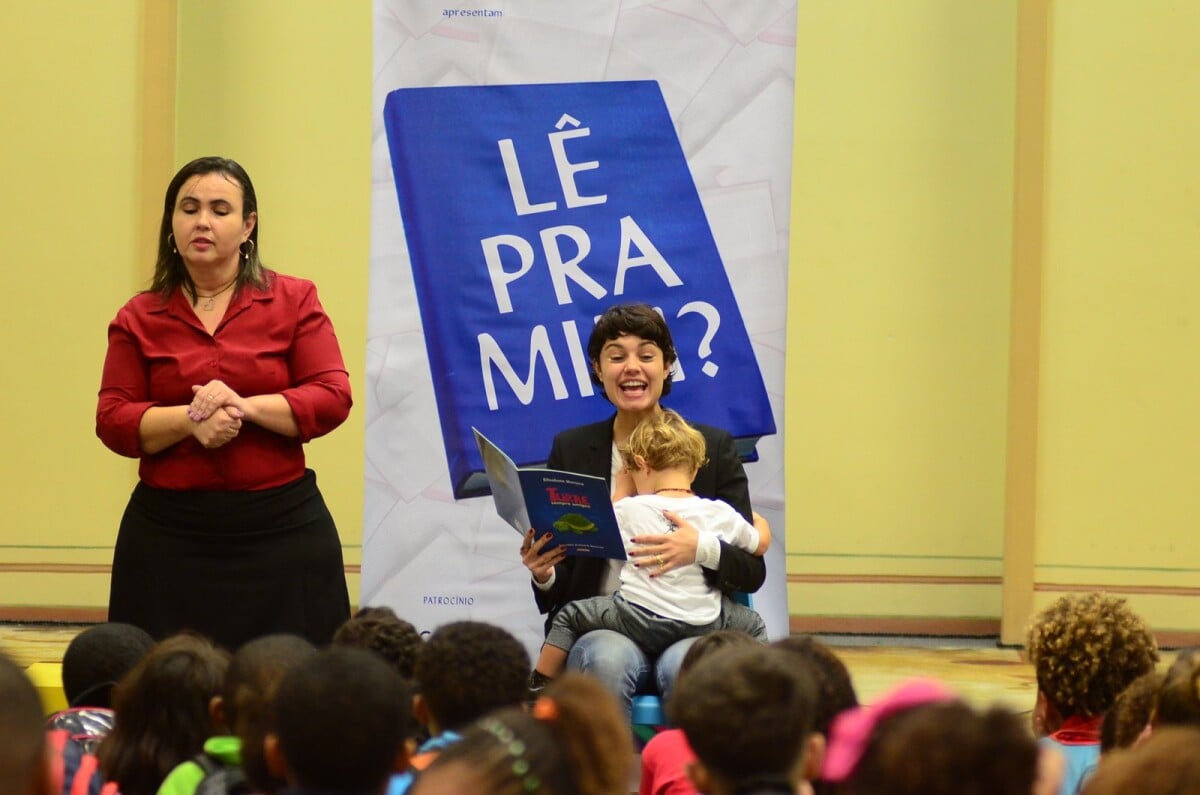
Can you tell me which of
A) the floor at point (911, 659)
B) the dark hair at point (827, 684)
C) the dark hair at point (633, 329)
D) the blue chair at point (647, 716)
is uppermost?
the dark hair at point (633, 329)

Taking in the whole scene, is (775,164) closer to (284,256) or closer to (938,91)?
(938,91)

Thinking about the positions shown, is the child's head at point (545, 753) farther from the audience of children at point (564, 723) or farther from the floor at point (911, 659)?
the floor at point (911, 659)

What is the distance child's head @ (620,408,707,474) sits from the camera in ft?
10.7

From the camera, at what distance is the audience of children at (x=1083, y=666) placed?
242 cm

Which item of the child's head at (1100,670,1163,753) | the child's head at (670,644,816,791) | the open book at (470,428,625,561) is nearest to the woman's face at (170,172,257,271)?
the open book at (470,428,625,561)

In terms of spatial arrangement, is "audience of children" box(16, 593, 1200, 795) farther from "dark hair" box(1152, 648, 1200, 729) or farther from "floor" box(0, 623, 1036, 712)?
"floor" box(0, 623, 1036, 712)

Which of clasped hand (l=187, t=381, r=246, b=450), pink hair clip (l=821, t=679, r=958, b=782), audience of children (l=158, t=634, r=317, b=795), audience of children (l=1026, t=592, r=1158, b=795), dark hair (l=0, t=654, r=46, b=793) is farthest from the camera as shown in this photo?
clasped hand (l=187, t=381, r=246, b=450)

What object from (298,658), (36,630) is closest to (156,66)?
(36,630)

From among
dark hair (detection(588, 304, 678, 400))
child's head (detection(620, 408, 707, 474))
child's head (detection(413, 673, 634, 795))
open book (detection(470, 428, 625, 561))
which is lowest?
child's head (detection(413, 673, 634, 795))

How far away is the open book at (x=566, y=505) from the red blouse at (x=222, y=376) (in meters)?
0.38

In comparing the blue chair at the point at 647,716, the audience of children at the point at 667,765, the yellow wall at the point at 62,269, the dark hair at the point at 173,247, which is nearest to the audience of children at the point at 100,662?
the dark hair at the point at 173,247

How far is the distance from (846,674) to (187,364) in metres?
1.48

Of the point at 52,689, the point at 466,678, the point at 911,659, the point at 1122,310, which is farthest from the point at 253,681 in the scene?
the point at 1122,310

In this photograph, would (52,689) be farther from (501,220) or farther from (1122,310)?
(1122,310)
